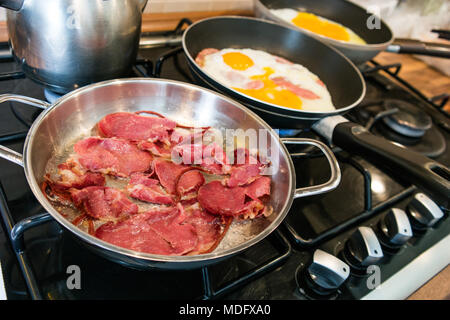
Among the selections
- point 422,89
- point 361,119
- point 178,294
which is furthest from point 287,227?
point 422,89

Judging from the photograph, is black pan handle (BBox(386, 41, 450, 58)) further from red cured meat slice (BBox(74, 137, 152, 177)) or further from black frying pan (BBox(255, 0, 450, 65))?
red cured meat slice (BBox(74, 137, 152, 177))

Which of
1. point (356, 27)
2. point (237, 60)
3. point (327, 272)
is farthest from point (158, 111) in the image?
point (356, 27)

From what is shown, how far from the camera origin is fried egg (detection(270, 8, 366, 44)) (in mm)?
1477

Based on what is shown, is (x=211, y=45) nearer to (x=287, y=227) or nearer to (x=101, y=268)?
(x=287, y=227)

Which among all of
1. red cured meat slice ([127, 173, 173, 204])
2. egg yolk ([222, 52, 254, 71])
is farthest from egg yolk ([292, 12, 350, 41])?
red cured meat slice ([127, 173, 173, 204])

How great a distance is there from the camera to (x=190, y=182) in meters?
0.78

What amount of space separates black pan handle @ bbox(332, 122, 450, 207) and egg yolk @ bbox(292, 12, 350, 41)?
755 millimetres

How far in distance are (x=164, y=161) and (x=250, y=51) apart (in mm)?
681

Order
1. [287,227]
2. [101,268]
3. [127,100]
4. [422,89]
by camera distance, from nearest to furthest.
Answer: [101,268] → [287,227] → [127,100] → [422,89]

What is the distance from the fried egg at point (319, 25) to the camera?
1.48 m

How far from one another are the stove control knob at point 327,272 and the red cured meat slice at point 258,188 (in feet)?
0.61

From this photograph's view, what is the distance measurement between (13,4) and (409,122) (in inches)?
46.5

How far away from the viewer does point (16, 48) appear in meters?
0.79

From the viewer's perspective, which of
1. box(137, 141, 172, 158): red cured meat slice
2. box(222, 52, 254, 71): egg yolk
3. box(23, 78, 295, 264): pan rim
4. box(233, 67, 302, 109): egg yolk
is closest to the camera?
box(23, 78, 295, 264): pan rim
